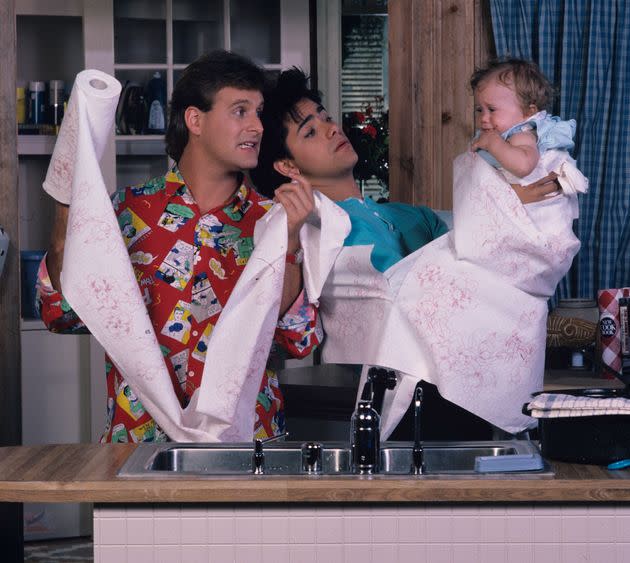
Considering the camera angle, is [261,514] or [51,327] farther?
[51,327]

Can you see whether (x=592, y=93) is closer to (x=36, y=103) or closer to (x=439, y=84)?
(x=439, y=84)

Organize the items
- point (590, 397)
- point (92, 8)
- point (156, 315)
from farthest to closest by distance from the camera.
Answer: point (92, 8)
point (156, 315)
point (590, 397)

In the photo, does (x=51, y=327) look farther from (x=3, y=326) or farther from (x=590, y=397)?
(x=590, y=397)

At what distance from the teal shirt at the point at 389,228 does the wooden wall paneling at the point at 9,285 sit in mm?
1051

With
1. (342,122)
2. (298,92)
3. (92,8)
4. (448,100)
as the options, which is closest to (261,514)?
(298,92)

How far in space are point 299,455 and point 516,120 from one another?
1.16 meters

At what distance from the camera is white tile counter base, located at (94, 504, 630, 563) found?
81.0 inches

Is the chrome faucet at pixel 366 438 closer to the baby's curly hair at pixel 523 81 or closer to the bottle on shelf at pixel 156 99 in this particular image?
the baby's curly hair at pixel 523 81

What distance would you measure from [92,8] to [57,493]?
322 cm

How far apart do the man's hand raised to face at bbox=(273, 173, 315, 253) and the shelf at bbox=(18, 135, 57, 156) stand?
104 inches

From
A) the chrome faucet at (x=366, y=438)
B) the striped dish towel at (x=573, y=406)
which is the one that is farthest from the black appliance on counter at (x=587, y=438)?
the chrome faucet at (x=366, y=438)

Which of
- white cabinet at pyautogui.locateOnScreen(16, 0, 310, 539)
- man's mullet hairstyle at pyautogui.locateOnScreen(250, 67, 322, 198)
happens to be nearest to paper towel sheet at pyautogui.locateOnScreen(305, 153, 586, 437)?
man's mullet hairstyle at pyautogui.locateOnScreen(250, 67, 322, 198)

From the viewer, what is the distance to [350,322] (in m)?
2.93

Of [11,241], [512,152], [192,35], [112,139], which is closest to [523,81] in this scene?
[512,152]
